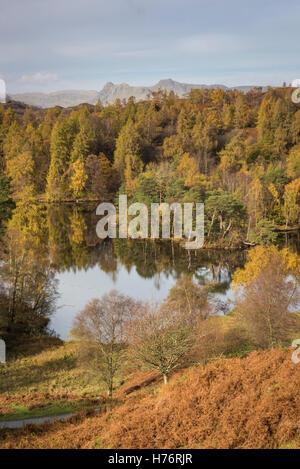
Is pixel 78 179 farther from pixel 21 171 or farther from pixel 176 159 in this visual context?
pixel 176 159

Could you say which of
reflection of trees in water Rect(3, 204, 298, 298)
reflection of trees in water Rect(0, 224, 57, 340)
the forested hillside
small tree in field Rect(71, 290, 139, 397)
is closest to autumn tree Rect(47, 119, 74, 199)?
the forested hillside

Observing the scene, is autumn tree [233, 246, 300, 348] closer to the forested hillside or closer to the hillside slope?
the hillside slope

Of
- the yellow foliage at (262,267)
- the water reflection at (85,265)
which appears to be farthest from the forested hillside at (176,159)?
the yellow foliage at (262,267)

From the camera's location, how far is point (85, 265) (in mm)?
30406

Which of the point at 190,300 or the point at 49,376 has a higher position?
the point at 190,300

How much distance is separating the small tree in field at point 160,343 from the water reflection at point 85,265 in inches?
356

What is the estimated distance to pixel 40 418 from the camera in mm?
11562

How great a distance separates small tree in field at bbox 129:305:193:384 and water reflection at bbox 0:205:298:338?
9051 mm

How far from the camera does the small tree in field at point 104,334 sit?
16.1m

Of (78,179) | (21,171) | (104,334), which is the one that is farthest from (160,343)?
(21,171)

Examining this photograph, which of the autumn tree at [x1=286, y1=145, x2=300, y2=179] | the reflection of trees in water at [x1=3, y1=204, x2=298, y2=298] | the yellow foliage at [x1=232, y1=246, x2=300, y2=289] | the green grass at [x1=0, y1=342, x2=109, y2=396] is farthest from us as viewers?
the autumn tree at [x1=286, y1=145, x2=300, y2=179]

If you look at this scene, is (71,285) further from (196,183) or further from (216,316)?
(196,183)

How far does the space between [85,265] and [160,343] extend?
18084 millimetres

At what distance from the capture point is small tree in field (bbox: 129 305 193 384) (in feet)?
42.8
